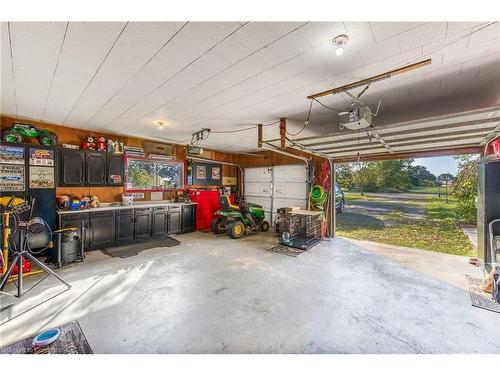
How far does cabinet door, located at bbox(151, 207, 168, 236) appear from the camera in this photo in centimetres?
580

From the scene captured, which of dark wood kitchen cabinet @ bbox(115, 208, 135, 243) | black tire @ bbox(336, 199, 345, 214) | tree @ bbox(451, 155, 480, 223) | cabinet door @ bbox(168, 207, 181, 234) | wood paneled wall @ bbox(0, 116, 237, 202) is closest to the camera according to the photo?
wood paneled wall @ bbox(0, 116, 237, 202)

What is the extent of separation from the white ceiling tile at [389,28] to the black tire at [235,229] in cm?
502

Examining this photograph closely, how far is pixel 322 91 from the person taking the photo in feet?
9.37

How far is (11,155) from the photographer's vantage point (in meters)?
3.90

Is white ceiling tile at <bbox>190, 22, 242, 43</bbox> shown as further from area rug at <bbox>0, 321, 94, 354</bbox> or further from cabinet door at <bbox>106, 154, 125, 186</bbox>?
cabinet door at <bbox>106, 154, 125, 186</bbox>

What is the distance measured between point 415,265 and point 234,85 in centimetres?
467

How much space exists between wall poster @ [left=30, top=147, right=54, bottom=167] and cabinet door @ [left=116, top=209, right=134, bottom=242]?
167 cm

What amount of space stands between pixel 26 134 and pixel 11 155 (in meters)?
0.53

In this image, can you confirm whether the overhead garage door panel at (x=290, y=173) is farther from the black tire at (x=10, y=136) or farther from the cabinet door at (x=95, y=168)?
the black tire at (x=10, y=136)

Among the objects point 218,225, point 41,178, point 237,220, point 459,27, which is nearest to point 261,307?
point 459,27

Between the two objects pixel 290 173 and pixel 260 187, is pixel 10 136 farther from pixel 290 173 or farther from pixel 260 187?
pixel 290 173

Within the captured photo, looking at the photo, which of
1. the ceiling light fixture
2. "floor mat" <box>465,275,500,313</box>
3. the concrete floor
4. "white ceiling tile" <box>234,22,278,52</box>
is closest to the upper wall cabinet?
the concrete floor
